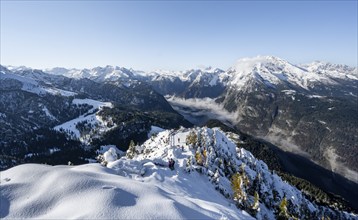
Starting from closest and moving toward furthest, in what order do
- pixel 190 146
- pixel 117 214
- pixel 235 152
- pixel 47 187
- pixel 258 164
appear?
pixel 117 214 < pixel 47 187 < pixel 190 146 < pixel 258 164 < pixel 235 152

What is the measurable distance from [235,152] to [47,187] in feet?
506

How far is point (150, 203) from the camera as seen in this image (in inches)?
1853

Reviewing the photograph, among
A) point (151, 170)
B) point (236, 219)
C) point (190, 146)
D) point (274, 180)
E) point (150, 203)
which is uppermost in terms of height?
point (150, 203)

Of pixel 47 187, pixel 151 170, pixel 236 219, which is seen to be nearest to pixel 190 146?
pixel 151 170

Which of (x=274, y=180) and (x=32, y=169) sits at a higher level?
(x=32, y=169)

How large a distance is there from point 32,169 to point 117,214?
23283 mm

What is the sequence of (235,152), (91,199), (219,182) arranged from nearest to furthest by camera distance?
(91,199)
(219,182)
(235,152)

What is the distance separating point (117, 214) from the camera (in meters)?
41.8

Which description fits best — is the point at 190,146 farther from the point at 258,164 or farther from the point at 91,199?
the point at 91,199

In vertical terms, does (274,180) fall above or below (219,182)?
below

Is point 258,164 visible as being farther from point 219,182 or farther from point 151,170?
point 151,170

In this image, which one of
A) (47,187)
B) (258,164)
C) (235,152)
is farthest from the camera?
(235,152)

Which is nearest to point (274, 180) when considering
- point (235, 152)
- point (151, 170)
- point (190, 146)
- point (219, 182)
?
point (235, 152)

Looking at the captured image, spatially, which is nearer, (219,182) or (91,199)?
(91,199)
